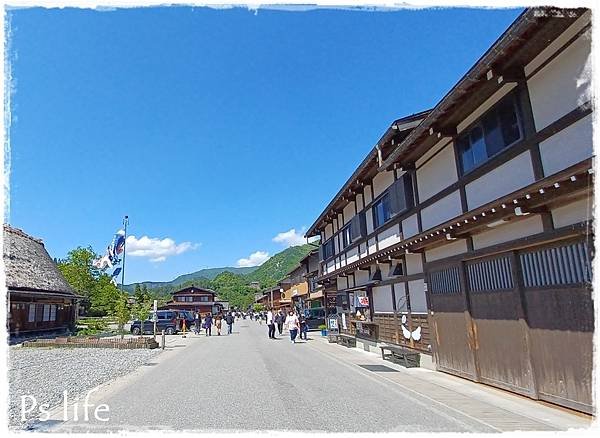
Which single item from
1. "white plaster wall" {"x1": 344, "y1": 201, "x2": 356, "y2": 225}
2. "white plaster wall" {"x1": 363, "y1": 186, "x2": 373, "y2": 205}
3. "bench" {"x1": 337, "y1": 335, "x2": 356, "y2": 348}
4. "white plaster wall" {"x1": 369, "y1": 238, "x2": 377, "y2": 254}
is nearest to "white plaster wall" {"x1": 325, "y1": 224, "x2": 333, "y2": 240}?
"white plaster wall" {"x1": 344, "y1": 201, "x2": 356, "y2": 225}

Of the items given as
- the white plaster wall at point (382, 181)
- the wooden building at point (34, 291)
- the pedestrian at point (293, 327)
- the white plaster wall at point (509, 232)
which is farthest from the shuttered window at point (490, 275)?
the wooden building at point (34, 291)

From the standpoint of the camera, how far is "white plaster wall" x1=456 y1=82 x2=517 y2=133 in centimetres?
751

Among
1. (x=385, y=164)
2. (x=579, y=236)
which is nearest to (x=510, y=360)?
(x=579, y=236)

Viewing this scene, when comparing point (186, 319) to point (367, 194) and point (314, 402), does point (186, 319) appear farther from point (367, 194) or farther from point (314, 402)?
point (314, 402)

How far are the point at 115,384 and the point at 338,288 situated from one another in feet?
48.9

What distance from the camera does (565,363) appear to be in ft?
20.3

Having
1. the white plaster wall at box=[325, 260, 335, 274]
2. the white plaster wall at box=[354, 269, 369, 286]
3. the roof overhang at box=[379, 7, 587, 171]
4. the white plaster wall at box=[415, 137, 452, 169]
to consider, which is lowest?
the white plaster wall at box=[354, 269, 369, 286]

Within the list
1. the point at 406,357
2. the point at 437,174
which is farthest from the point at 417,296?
the point at 437,174

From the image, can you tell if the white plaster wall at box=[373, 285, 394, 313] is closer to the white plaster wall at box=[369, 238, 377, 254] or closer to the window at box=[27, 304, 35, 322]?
the white plaster wall at box=[369, 238, 377, 254]

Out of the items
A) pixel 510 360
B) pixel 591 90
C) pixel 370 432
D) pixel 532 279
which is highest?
pixel 591 90

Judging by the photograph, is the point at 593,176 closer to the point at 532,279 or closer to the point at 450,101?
the point at 532,279

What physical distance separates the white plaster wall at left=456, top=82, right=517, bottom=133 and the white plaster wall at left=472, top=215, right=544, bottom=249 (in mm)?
2416

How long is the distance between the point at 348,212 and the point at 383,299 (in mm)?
5870

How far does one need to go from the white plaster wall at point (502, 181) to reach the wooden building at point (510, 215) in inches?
1.0
